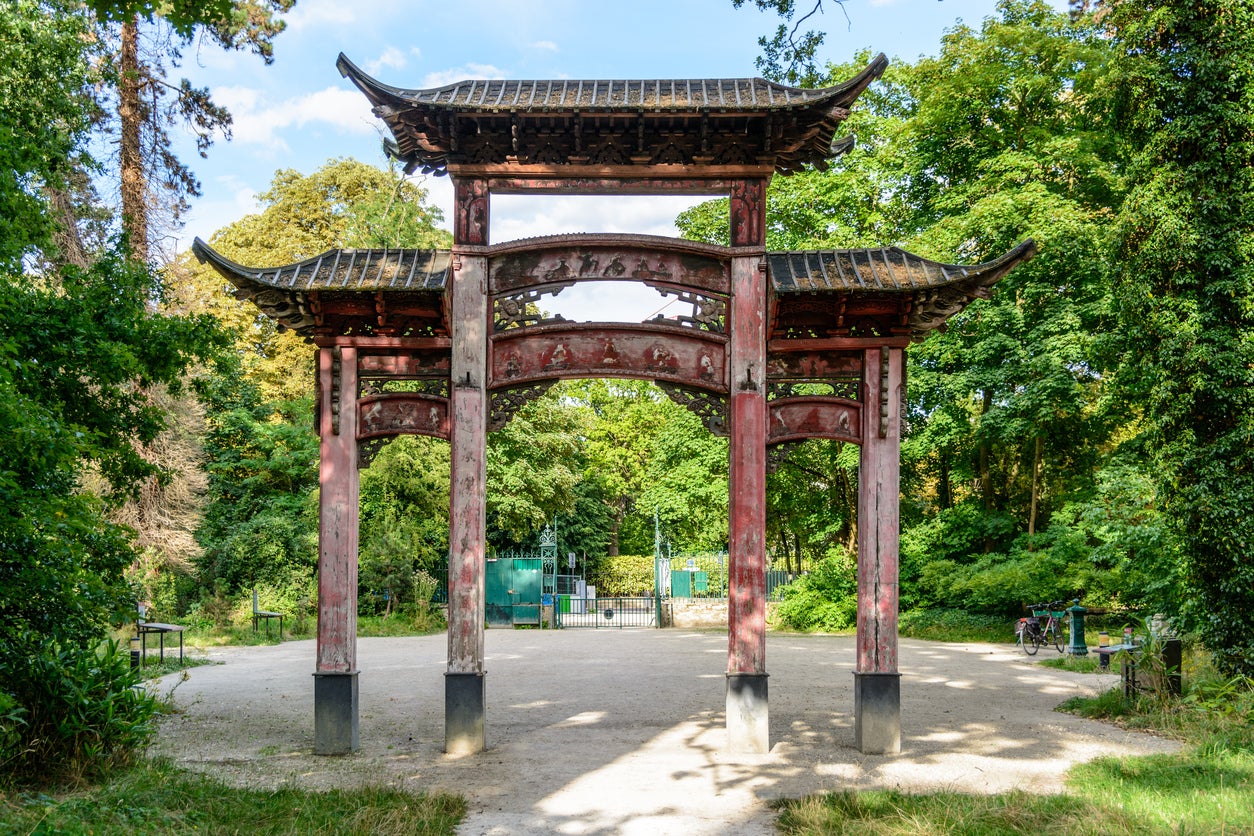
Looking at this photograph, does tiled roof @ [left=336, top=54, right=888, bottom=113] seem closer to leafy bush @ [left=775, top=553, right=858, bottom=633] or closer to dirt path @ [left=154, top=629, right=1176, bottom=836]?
dirt path @ [left=154, top=629, right=1176, bottom=836]

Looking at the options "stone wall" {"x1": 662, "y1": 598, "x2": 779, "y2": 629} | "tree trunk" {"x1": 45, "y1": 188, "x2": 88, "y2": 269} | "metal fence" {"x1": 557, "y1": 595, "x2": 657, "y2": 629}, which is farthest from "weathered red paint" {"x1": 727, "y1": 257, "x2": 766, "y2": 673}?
"metal fence" {"x1": 557, "y1": 595, "x2": 657, "y2": 629}

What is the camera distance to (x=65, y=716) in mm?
7770

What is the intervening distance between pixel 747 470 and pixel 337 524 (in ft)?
14.1

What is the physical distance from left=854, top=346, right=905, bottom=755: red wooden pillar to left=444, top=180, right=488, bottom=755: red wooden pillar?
3.95m

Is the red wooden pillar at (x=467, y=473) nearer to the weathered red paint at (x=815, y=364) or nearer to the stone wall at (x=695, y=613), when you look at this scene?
the weathered red paint at (x=815, y=364)

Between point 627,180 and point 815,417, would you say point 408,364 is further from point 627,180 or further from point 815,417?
point 815,417

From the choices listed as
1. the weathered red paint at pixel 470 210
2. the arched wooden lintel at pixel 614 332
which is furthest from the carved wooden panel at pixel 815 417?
the weathered red paint at pixel 470 210

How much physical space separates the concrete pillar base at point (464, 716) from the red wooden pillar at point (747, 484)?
8.47ft

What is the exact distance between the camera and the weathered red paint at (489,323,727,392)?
9.91 m

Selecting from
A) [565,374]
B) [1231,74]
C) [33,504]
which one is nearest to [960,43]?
[1231,74]

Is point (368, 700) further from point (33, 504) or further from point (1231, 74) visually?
point (1231, 74)

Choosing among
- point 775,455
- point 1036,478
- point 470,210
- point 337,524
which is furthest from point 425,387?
point 1036,478

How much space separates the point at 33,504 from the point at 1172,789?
932 cm

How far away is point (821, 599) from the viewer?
2567cm
